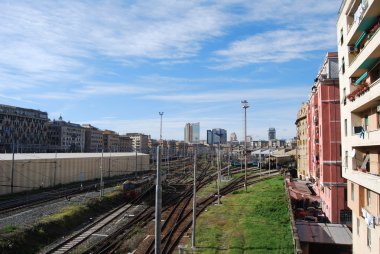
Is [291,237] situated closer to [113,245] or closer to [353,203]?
[353,203]

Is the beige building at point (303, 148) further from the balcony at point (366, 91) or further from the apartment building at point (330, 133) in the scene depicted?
the balcony at point (366, 91)

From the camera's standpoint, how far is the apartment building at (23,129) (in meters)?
108

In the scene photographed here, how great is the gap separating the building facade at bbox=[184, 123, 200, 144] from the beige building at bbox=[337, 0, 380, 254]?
9.03 meters

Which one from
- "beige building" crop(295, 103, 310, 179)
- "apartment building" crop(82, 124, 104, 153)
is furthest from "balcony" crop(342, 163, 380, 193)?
"apartment building" crop(82, 124, 104, 153)

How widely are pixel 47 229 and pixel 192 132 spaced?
42.4ft

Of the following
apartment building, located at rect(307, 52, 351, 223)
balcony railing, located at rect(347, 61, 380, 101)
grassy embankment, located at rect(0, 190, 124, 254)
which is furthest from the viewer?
apartment building, located at rect(307, 52, 351, 223)

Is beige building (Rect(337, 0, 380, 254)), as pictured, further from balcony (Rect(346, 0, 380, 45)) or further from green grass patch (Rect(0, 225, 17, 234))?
green grass patch (Rect(0, 225, 17, 234))

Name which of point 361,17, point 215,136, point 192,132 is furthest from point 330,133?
point 192,132

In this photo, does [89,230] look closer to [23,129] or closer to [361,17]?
[361,17]

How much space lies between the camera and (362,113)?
22094 mm

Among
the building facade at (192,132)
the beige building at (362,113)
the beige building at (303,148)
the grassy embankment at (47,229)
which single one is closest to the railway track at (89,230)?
the grassy embankment at (47,229)

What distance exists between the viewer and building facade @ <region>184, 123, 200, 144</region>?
19922 mm

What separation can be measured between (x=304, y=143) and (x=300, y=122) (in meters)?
5.64

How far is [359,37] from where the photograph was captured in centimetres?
2136
